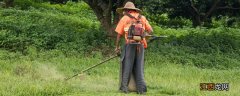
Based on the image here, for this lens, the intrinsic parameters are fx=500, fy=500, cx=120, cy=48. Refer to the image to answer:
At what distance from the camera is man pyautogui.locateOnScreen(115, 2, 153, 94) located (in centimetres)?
970

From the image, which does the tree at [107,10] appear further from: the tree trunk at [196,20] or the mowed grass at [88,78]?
the tree trunk at [196,20]

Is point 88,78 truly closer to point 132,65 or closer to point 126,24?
point 132,65

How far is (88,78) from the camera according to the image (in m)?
11.7

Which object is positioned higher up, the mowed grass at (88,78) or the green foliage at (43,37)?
the green foliage at (43,37)

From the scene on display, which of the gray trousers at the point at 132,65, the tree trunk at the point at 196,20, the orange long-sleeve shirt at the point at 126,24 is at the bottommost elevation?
the tree trunk at the point at 196,20

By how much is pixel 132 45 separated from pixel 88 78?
221 centimetres

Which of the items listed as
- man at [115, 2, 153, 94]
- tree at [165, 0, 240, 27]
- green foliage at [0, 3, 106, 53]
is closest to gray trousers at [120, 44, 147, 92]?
man at [115, 2, 153, 94]

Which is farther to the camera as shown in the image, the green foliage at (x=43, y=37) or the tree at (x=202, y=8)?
the tree at (x=202, y=8)

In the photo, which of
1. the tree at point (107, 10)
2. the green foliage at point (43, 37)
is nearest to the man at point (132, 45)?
the green foliage at point (43, 37)

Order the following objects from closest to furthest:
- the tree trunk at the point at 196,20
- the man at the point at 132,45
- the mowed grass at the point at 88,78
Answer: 1. the mowed grass at the point at 88,78
2. the man at the point at 132,45
3. the tree trunk at the point at 196,20

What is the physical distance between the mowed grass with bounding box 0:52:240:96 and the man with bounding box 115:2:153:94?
0.28m

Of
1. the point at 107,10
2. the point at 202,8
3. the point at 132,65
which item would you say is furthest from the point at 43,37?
the point at 202,8

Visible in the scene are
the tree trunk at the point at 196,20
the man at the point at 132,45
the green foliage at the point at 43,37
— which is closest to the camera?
the man at the point at 132,45

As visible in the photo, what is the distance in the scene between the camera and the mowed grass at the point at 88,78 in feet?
30.9
